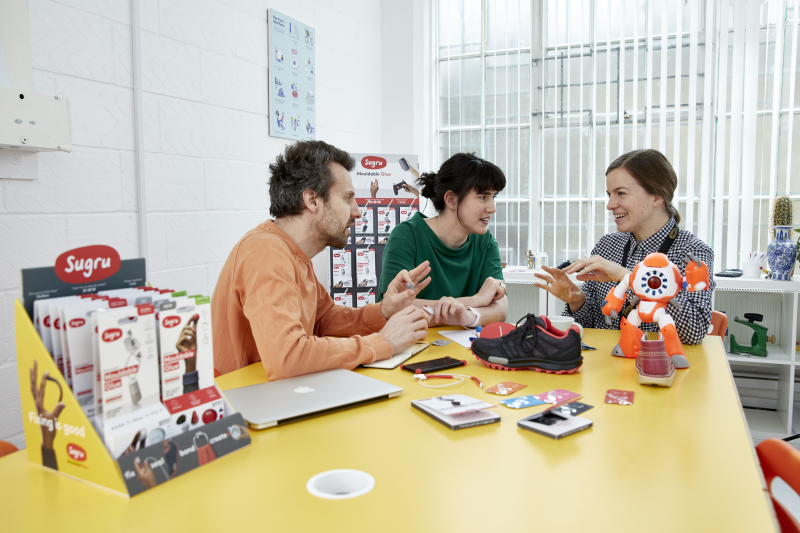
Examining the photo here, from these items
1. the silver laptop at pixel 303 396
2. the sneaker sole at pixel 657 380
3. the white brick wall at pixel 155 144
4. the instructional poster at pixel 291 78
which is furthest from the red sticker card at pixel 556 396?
the instructional poster at pixel 291 78

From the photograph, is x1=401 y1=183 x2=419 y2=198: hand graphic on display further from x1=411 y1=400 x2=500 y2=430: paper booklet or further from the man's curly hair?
x1=411 y1=400 x2=500 y2=430: paper booklet

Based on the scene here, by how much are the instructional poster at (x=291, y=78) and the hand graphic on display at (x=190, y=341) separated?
2373 millimetres

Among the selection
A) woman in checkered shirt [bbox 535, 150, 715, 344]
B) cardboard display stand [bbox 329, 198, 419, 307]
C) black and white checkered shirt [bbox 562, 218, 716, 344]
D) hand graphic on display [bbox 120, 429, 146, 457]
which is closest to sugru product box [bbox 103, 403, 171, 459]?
hand graphic on display [bbox 120, 429, 146, 457]

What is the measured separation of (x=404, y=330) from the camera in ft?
5.06

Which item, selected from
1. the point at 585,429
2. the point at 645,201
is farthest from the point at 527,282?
the point at 585,429

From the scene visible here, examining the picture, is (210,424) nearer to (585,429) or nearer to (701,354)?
(585,429)

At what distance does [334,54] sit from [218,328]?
270cm

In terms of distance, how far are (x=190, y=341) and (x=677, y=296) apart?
5.18 feet

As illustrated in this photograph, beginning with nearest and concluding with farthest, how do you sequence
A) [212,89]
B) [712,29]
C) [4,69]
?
[4,69] < [212,89] < [712,29]

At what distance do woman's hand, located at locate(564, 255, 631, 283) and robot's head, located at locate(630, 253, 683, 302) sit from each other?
0.31 meters

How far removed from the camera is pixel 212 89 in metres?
2.65

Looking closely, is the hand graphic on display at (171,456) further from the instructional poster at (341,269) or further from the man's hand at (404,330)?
the instructional poster at (341,269)

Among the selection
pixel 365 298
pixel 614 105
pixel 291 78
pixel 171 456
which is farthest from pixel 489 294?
pixel 614 105

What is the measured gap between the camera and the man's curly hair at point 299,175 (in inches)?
67.6
